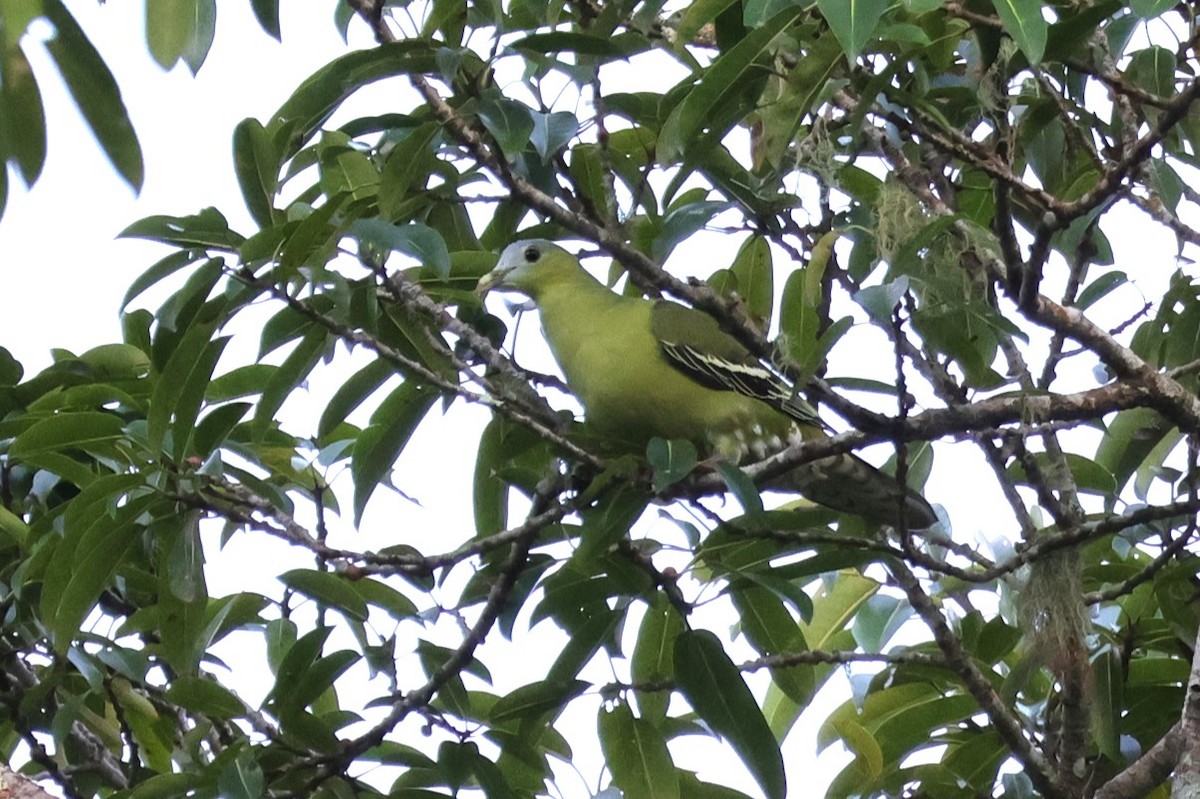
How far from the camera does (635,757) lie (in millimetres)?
2824

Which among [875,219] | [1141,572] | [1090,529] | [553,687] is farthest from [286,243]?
[1141,572]

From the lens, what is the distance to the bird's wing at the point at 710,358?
139 inches

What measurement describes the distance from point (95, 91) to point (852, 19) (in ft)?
2.92

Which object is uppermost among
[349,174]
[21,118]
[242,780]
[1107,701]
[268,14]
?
[349,174]

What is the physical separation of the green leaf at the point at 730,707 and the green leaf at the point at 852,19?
127 cm

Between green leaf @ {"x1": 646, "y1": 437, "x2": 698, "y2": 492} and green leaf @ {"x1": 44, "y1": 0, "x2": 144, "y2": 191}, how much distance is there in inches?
42.7

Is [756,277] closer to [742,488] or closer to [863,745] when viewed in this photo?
[742,488]

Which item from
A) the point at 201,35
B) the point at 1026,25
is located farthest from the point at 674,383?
the point at 201,35

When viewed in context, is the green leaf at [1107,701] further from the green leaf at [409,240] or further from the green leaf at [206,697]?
the green leaf at [206,697]

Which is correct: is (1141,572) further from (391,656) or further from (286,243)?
(286,243)

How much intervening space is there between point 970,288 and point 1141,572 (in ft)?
2.34

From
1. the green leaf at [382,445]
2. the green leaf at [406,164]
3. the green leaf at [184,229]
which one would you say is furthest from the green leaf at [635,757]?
the green leaf at [184,229]

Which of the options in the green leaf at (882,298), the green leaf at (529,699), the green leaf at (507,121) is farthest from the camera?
the green leaf at (529,699)

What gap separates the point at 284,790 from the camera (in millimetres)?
2678
